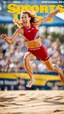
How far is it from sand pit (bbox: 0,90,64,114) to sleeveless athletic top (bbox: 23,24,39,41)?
445mm

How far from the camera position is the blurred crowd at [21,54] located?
254cm

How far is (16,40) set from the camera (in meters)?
2.54

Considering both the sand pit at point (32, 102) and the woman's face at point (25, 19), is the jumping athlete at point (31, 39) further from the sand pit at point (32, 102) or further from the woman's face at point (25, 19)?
the sand pit at point (32, 102)

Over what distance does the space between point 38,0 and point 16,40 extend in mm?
372

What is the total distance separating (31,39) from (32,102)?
515mm

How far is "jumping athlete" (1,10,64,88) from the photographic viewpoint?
2533mm

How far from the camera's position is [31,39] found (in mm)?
2543

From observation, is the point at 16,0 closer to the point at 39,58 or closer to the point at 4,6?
the point at 4,6

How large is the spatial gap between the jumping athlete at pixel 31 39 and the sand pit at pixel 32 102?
10 cm

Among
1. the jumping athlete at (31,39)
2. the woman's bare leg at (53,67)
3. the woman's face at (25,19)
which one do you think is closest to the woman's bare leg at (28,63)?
the jumping athlete at (31,39)

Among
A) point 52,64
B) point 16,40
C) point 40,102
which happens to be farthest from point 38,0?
point 40,102

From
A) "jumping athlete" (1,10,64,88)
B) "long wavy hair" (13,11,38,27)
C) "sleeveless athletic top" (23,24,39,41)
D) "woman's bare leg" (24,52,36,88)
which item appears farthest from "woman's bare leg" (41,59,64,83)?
"long wavy hair" (13,11,38,27)

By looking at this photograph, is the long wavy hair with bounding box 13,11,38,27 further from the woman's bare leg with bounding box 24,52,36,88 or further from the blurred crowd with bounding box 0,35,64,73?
the woman's bare leg with bounding box 24,52,36,88

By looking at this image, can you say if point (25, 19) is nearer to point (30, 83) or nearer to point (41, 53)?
point (41, 53)
